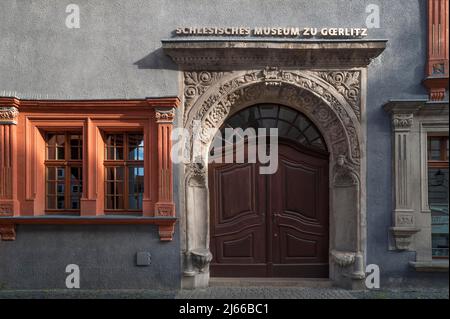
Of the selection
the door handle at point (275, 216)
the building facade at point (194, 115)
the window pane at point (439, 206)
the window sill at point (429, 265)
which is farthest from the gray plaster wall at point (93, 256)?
the window pane at point (439, 206)

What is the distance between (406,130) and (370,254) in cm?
218

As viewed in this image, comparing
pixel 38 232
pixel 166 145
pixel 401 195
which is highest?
pixel 166 145

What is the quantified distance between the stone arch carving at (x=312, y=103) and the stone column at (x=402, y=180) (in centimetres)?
56

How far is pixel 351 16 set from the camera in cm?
573

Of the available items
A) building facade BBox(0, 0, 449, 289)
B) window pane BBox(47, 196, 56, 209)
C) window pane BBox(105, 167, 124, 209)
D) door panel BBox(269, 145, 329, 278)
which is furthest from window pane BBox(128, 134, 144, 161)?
door panel BBox(269, 145, 329, 278)

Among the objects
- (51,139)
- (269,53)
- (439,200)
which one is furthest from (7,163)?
(439,200)

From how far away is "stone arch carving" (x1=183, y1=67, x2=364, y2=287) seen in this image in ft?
18.7

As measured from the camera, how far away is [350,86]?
5719mm

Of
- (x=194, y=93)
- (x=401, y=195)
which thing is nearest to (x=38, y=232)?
(x=194, y=93)

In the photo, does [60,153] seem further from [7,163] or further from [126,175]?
[126,175]

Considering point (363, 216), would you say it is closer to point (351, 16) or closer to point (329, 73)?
point (329, 73)

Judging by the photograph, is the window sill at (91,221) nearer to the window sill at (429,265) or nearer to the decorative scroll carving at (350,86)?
the decorative scroll carving at (350,86)

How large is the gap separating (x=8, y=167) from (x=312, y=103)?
17.4 ft

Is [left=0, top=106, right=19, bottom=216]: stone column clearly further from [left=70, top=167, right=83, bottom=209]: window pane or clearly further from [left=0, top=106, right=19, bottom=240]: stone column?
[left=70, top=167, right=83, bottom=209]: window pane
